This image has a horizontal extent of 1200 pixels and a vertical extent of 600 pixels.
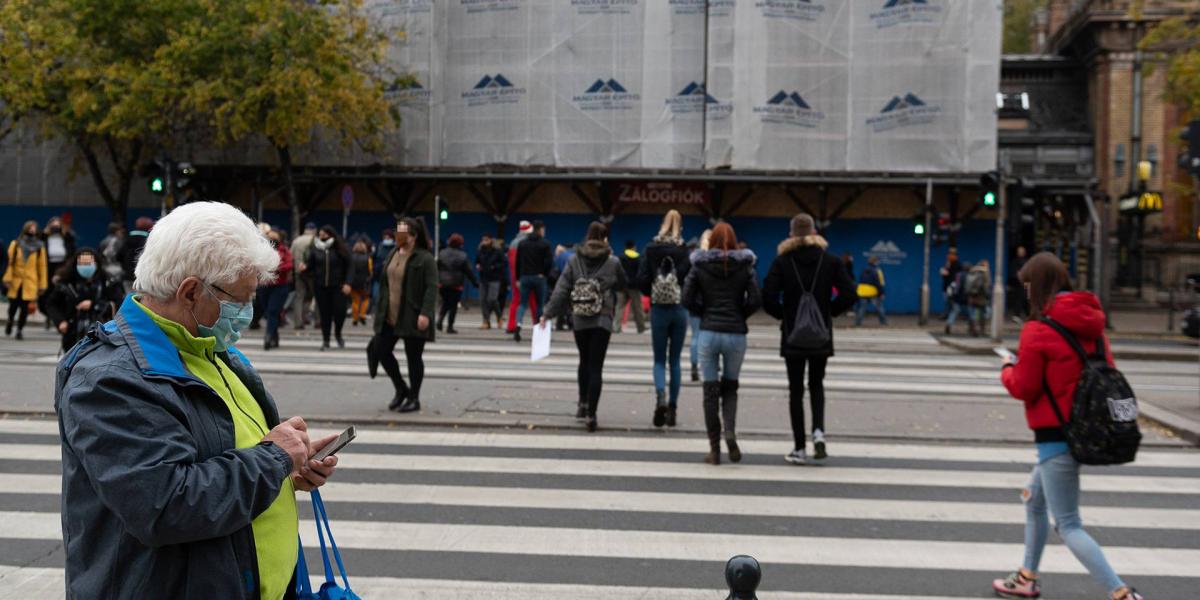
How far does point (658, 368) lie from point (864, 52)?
2043cm

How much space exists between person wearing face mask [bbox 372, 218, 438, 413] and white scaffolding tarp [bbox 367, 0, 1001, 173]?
18984 mm

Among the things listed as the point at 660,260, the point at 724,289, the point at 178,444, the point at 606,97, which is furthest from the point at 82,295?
the point at 606,97

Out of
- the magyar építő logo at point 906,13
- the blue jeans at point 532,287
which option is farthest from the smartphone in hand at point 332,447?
the magyar építő logo at point 906,13

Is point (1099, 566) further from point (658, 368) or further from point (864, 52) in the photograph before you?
point (864, 52)

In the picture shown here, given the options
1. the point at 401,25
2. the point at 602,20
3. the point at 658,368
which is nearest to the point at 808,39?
the point at 602,20

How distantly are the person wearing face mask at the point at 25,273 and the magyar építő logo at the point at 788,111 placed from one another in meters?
17.2

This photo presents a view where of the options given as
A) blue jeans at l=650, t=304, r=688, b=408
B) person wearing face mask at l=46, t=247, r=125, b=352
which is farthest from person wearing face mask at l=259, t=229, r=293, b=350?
blue jeans at l=650, t=304, r=688, b=408

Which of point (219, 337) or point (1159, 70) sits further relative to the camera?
point (1159, 70)

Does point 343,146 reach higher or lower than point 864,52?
lower

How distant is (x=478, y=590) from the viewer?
17.7 feet

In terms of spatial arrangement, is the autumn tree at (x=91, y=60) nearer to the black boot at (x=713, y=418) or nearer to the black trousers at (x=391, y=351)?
the black trousers at (x=391, y=351)

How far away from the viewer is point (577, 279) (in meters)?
9.79

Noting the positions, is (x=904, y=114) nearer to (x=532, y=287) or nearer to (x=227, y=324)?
(x=532, y=287)

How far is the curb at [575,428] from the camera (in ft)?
31.9
